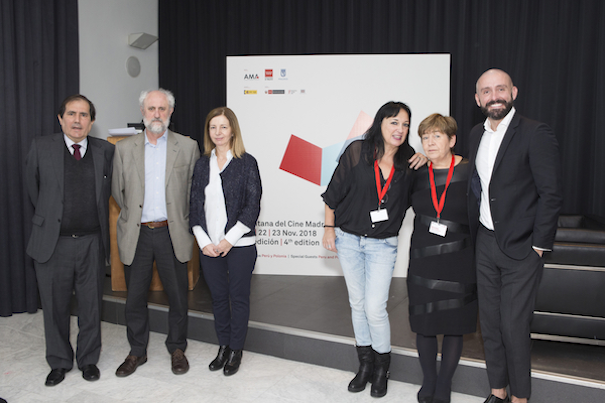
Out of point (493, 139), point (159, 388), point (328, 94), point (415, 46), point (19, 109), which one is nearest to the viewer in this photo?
point (493, 139)

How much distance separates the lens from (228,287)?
2.54m

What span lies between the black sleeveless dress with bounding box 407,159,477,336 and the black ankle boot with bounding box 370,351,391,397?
31cm

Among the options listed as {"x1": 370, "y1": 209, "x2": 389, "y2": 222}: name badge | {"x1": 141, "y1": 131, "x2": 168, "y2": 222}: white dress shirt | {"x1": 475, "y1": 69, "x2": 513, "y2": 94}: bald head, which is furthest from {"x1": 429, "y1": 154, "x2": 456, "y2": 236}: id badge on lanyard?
{"x1": 141, "y1": 131, "x2": 168, "y2": 222}: white dress shirt

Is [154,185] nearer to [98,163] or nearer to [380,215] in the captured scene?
[98,163]

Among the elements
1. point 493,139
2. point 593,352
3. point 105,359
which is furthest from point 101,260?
point 593,352

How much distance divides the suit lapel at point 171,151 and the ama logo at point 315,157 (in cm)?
156

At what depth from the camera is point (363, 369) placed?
92.7 inches

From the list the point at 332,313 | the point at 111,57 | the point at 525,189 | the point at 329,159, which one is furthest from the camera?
the point at 111,57

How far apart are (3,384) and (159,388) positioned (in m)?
0.87

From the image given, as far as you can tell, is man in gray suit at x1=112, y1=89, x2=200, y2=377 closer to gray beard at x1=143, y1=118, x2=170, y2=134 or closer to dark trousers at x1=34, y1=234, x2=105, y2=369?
gray beard at x1=143, y1=118, x2=170, y2=134

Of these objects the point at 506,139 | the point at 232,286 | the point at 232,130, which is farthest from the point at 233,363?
the point at 506,139

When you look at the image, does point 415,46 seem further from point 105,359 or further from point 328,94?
point 105,359

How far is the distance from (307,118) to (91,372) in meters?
2.59

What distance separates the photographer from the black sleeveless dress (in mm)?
2002
